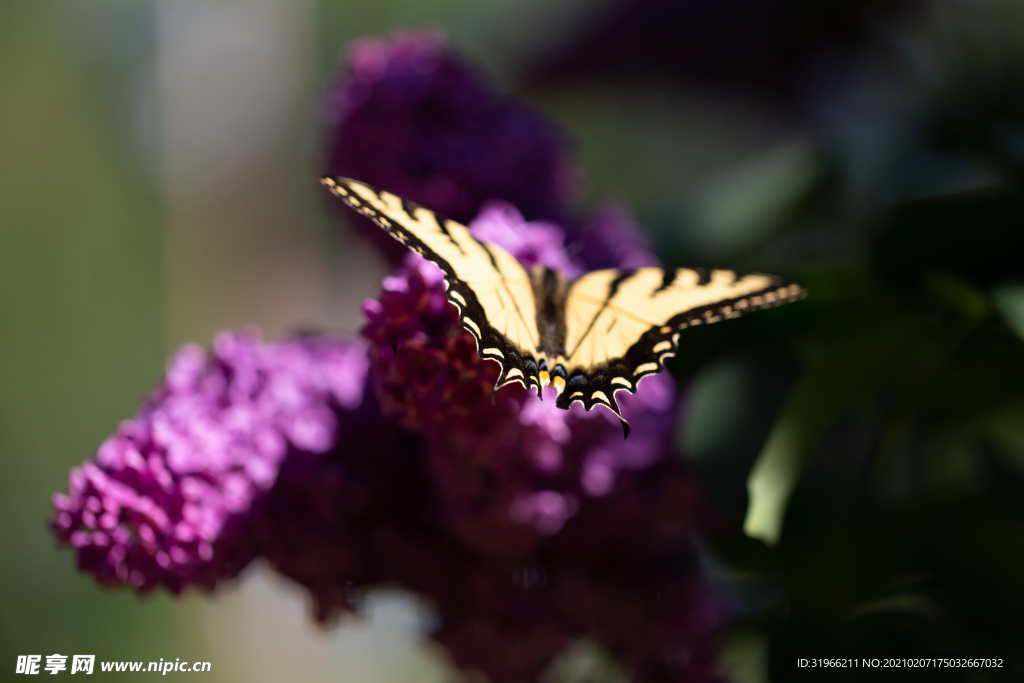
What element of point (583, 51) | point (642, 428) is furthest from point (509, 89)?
point (642, 428)

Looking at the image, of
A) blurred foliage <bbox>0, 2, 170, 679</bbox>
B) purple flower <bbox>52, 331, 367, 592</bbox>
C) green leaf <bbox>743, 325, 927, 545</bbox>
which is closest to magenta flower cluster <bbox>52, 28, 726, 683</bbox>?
purple flower <bbox>52, 331, 367, 592</bbox>

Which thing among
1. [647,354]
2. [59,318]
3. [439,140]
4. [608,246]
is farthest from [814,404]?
[59,318]

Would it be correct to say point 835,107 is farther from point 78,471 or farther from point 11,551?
point 11,551

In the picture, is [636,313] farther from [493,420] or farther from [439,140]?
[439,140]

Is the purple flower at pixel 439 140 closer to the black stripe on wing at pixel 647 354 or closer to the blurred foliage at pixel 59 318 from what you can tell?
the black stripe on wing at pixel 647 354

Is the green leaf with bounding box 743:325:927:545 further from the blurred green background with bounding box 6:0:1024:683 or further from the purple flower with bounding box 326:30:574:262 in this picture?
the purple flower with bounding box 326:30:574:262

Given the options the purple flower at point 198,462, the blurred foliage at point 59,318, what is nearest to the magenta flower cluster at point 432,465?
the purple flower at point 198,462
